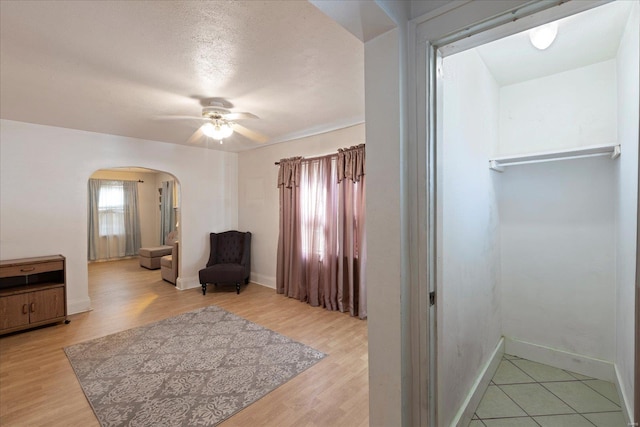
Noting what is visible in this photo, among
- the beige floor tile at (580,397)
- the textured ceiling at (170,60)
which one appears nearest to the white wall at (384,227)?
the textured ceiling at (170,60)

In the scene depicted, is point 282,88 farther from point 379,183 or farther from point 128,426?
point 128,426

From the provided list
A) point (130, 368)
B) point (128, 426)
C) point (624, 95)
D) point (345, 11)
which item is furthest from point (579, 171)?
point (130, 368)

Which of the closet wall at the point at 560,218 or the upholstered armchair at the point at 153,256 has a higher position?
the closet wall at the point at 560,218

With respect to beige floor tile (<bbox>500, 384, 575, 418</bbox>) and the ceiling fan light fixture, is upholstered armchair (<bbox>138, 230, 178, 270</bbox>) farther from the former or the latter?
beige floor tile (<bbox>500, 384, 575, 418</bbox>)

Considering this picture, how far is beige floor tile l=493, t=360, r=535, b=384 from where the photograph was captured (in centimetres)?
217

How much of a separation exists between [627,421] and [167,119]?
185 inches

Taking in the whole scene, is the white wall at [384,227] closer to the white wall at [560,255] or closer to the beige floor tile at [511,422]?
the beige floor tile at [511,422]

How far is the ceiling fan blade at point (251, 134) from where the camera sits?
3717 millimetres

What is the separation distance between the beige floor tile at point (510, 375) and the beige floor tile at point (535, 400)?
0.06 metres

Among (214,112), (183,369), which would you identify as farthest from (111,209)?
(183,369)

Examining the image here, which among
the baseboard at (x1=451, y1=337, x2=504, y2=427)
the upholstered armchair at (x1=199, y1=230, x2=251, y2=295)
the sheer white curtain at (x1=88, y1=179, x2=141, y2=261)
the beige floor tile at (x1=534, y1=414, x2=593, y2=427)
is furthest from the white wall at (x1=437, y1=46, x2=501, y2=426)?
the sheer white curtain at (x1=88, y1=179, x2=141, y2=261)

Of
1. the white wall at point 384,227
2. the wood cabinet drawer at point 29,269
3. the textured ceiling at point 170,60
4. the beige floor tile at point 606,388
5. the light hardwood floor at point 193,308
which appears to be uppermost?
the textured ceiling at point 170,60

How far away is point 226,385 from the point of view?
217cm

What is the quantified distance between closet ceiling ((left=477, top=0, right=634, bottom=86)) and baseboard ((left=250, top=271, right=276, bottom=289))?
4.16 m
